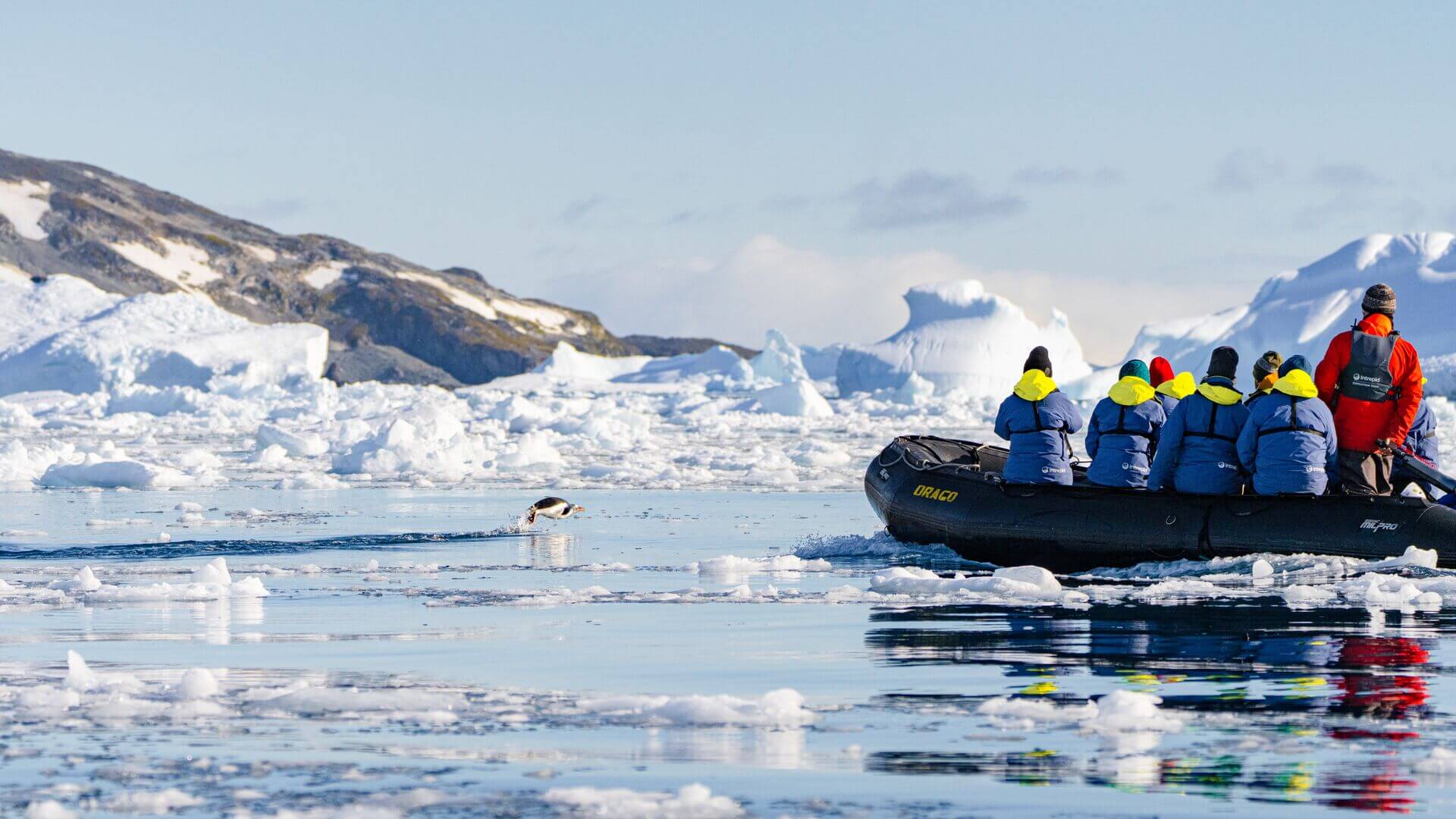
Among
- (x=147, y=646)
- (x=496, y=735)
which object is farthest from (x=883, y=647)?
(x=147, y=646)

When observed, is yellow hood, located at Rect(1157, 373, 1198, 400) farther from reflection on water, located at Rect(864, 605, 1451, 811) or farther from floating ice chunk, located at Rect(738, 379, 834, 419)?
floating ice chunk, located at Rect(738, 379, 834, 419)

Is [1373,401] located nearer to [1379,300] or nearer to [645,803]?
[1379,300]

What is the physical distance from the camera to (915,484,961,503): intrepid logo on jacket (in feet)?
42.9

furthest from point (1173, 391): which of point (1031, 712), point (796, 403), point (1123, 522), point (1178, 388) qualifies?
point (796, 403)

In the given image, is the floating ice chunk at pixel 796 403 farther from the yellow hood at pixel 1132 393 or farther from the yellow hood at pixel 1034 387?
the yellow hood at pixel 1132 393

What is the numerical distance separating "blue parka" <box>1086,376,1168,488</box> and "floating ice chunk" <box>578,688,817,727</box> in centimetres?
674

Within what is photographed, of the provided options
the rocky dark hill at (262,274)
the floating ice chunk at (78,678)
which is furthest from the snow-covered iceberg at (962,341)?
the rocky dark hill at (262,274)

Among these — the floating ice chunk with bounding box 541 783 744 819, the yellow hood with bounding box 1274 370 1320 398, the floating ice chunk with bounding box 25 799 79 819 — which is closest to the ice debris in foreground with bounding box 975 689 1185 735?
the floating ice chunk with bounding box 541 783 744 819

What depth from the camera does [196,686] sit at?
20.8 ft

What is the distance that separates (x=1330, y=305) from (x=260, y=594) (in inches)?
2029

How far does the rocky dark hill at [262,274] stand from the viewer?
15012 cm

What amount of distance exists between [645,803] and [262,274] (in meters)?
170

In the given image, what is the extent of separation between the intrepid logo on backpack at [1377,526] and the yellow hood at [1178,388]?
1787 mm

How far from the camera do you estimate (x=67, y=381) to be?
64.5 metres
